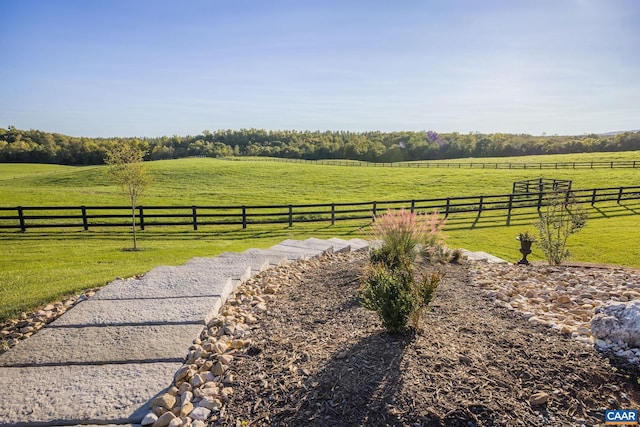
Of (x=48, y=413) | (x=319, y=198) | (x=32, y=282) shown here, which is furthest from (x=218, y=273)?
(x=319, y=198)

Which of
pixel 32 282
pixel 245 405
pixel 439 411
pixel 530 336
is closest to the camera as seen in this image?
pixel 439 411

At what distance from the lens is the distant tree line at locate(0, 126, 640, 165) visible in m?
59.9

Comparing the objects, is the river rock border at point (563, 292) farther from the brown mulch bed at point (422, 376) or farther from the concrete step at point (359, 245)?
the concrete step at point (359, 245)

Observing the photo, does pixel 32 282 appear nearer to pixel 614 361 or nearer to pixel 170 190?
pixel 614 361

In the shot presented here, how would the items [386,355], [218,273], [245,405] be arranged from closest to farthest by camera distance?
[245,405] → [386,355] → [218,273]

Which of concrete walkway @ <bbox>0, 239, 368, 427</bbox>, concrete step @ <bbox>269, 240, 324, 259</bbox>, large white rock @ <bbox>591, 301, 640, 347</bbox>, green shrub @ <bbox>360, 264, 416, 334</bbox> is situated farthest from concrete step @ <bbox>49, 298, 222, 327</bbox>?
large white rock @ <bbox>591, 301, 640, 347</bbox>

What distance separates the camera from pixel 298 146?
283ft

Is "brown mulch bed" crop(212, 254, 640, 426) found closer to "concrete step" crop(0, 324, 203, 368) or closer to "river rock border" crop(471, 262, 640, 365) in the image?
"river rock border" crop(471, 262, 640, 365)

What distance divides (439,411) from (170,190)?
30.7 metres

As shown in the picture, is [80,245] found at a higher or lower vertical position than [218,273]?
lower

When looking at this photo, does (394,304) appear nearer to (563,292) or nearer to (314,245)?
(563,292)

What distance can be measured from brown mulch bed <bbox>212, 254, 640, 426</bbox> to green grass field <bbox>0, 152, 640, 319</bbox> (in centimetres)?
338

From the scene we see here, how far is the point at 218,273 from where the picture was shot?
5047 millimetres

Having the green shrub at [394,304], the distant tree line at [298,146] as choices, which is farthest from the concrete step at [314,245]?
the distant tree line at [298,146]
